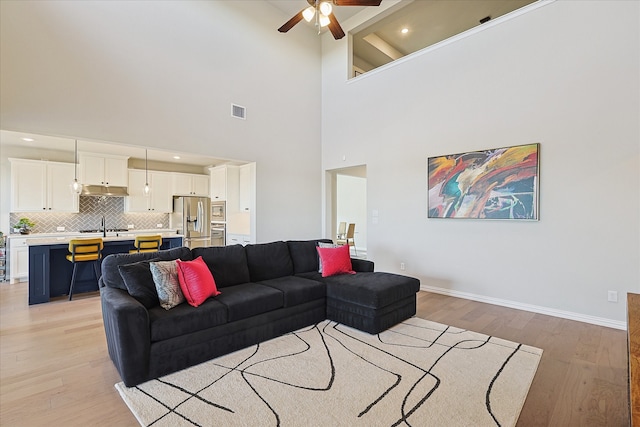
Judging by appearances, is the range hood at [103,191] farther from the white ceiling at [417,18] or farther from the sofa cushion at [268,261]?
the white ceiling at [417,18]

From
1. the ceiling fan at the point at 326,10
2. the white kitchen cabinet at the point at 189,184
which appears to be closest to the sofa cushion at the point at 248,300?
the ceiling fan at the point at 326,10

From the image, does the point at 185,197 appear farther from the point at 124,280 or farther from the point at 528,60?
the point at 528,60

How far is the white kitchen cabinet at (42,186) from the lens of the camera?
5.73 m

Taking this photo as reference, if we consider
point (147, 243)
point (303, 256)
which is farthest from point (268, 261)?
point (147, 243)

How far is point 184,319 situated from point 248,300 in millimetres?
566

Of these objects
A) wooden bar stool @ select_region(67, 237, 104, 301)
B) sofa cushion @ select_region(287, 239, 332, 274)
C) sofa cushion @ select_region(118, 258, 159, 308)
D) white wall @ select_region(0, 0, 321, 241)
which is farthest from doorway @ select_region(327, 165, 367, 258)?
sofa cushion @ select_region(118, 258, 159, 308)

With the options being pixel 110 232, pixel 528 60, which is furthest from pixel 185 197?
pixel 528 60

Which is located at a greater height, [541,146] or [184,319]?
[541,146]

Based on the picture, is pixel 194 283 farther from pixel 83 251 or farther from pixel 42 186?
pixel 42 186

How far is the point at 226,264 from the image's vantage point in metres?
3.31

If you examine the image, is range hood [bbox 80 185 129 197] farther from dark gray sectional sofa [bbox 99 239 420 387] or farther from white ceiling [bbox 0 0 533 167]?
dark gray sectional sofa [bbox 99 239 420 387]

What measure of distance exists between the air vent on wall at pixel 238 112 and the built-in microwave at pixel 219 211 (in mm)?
1898

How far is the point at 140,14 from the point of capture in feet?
13.9

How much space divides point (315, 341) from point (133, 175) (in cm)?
627
